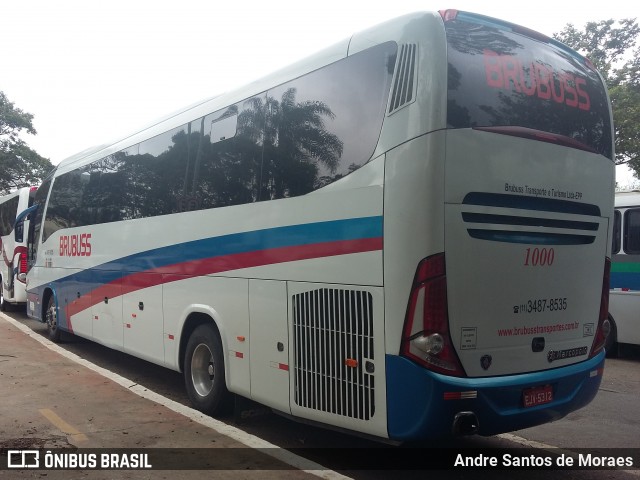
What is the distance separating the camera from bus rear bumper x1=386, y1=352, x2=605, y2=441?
154 inches

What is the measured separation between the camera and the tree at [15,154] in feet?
118

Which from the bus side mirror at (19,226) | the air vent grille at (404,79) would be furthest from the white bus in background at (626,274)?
the bus side mirror at (19,226)

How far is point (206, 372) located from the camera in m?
6.61

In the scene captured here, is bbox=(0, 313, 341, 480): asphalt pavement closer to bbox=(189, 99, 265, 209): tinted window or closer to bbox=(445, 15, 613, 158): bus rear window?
bbox=(189, 99, 265, 209): tinted window

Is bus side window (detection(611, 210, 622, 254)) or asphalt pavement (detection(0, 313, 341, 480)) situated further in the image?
bus side window (detection(611, 210, 622, 254))

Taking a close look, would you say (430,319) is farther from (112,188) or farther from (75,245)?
(75,245)

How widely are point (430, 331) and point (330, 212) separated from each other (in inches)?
51.1

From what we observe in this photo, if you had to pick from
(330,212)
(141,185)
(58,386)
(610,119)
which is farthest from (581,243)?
(58,386)

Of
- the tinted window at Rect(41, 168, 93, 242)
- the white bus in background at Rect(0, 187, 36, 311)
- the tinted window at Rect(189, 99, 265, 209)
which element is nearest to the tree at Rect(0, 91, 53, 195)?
the white bus in background at Rect(0, 187, 36, 311)

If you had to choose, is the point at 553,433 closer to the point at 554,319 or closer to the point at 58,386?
the point at 554,319

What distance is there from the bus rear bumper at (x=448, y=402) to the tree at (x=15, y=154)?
3792 centimetres

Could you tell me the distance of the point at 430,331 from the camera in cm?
398

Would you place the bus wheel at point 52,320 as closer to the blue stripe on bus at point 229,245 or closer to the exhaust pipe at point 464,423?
the blue stripe on bus at point 229,245

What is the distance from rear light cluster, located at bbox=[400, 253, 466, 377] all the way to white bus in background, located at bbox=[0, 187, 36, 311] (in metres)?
13.6
